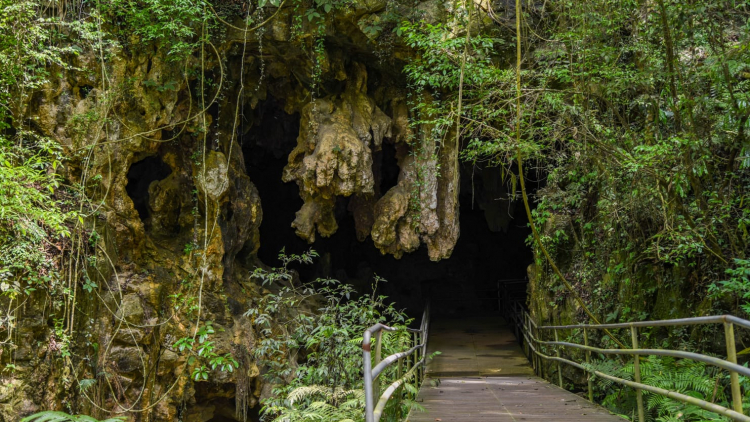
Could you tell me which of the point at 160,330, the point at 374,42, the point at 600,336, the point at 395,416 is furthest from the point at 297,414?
the point at 374,42

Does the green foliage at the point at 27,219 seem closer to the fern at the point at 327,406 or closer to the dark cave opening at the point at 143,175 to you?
the fern at the point at 327,406

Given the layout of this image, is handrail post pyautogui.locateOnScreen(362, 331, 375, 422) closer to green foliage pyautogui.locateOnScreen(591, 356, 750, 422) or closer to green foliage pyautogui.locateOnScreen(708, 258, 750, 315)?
green foliage pyautogui.locateOnScreen(591, 356, 750, 422)

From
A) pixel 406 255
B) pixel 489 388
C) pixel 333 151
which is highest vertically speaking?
pixel 333 151

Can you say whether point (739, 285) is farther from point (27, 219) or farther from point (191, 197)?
point (191, 197)

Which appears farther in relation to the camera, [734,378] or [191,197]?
[191,197]

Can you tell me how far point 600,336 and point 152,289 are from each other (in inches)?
233

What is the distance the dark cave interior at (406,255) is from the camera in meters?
12.5

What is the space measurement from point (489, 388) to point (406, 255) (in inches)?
424

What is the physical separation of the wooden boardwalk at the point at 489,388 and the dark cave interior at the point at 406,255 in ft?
A: 11.6

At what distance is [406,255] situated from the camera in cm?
1684

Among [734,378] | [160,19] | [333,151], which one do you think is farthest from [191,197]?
[734,378]

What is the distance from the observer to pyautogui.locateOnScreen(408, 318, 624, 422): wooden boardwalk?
162 inches

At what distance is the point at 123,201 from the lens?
7285 mm

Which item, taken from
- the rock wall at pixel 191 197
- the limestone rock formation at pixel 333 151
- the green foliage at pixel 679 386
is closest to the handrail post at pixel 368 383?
the green foliage at pixel 679 386
